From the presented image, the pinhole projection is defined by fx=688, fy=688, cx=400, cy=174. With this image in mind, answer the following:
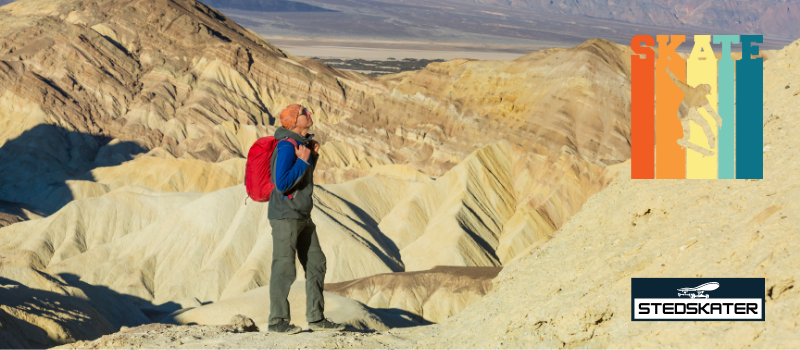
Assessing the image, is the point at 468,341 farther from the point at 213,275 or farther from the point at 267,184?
the point at 213,275

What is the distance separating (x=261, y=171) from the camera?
7.49 m

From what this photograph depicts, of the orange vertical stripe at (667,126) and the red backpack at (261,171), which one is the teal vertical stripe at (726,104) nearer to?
the orange vertical stripe at (667,126)

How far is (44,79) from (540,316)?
74.3m

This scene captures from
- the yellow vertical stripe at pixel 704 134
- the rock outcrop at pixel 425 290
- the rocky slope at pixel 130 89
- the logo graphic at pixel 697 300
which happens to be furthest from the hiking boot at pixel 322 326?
the rocky slope at pixel 130 89

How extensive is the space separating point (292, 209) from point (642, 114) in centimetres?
782

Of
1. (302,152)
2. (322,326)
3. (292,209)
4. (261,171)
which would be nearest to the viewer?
(302,152)

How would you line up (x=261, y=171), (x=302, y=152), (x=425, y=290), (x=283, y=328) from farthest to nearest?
(x=425, y=290) < (x=283, y=328) < (x=261, y=171) < (x=302, y=152)

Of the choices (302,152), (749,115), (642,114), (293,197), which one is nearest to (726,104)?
(749,115)

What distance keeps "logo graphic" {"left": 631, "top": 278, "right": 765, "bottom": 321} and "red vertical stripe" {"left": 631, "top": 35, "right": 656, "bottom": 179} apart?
3785mm

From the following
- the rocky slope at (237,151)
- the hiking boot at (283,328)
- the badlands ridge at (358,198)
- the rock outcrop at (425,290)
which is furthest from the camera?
the rocky slope at (237,151)

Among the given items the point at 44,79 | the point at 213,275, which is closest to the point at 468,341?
the point at 213,275

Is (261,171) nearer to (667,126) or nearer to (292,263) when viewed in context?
(292,263)

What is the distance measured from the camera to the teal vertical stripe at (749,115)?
8.06 meters

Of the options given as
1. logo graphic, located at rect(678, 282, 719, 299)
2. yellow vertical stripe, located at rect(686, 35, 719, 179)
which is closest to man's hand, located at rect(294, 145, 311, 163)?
logo graphic, located at rect(678, 282, 719, 299)
